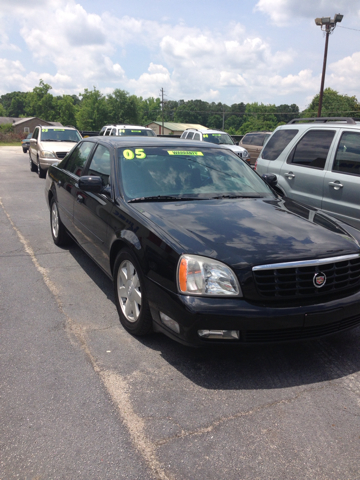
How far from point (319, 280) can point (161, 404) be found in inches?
54.9

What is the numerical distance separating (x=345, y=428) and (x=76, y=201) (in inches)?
152

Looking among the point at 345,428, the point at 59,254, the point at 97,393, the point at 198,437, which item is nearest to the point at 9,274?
the point at 59,254

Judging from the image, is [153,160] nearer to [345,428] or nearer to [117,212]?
[117,212]

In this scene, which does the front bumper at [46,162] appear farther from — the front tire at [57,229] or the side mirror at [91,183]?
the side mirror at [91,183]

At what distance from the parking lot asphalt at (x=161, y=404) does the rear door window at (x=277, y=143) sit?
3.68 meters

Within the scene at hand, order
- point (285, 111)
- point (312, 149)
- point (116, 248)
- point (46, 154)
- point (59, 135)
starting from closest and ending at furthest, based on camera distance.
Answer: point (116, 248) → point (312, 149) → point (46, 154) → point (59, 135) → point (285, 111)

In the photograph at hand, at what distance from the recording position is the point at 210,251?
3.04m

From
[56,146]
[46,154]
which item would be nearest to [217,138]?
[56,146]

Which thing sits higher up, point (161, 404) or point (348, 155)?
point (348, 155)

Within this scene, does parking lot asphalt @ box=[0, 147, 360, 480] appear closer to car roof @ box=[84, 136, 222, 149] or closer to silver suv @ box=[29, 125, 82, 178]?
car roof @ box=[84, 136, 222, 149]

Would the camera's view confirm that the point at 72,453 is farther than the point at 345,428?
No

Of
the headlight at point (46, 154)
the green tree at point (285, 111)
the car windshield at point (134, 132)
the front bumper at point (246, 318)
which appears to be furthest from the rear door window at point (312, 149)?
the green tree at point (285, 111)

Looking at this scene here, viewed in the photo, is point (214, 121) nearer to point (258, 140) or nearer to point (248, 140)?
point (248, 140)

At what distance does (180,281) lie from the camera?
3.00m
